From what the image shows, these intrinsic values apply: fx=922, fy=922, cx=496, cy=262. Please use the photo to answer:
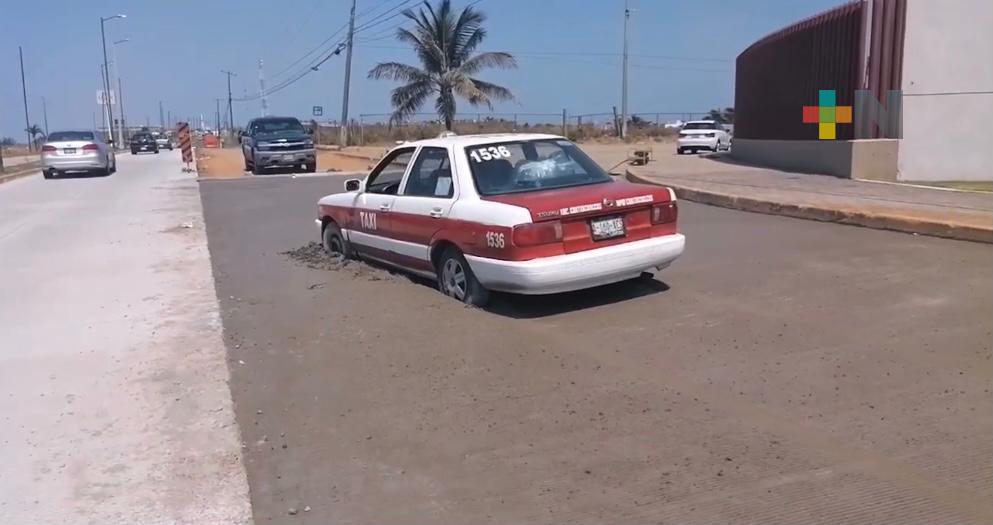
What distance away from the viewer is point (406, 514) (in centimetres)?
407

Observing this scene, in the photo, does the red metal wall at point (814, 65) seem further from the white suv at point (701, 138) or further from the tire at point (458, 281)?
the tire at point (458, 281)

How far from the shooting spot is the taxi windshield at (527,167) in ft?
25.8

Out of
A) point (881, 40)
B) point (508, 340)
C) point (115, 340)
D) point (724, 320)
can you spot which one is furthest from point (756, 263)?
point (881, 40)

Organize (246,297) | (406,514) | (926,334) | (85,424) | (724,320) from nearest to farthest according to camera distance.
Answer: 1. (406,514)
2. (85,424)
3. (926,334)
4. (724,320)
5. (246,297)

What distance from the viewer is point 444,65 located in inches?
1357

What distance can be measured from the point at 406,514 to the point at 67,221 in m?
13.6

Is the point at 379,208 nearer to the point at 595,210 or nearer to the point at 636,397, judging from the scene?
the point at 595,210

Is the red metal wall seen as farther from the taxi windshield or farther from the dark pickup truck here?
the dark pickup truck

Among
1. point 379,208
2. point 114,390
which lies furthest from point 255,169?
point 114,390

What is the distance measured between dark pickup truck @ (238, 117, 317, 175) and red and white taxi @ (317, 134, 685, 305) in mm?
19631

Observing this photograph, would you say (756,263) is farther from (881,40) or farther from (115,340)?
(881,40)

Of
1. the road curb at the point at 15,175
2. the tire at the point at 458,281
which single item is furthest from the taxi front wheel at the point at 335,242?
the road curb at the point at 15,175

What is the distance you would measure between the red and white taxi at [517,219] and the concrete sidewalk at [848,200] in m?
4.19

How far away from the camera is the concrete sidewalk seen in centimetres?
1052
